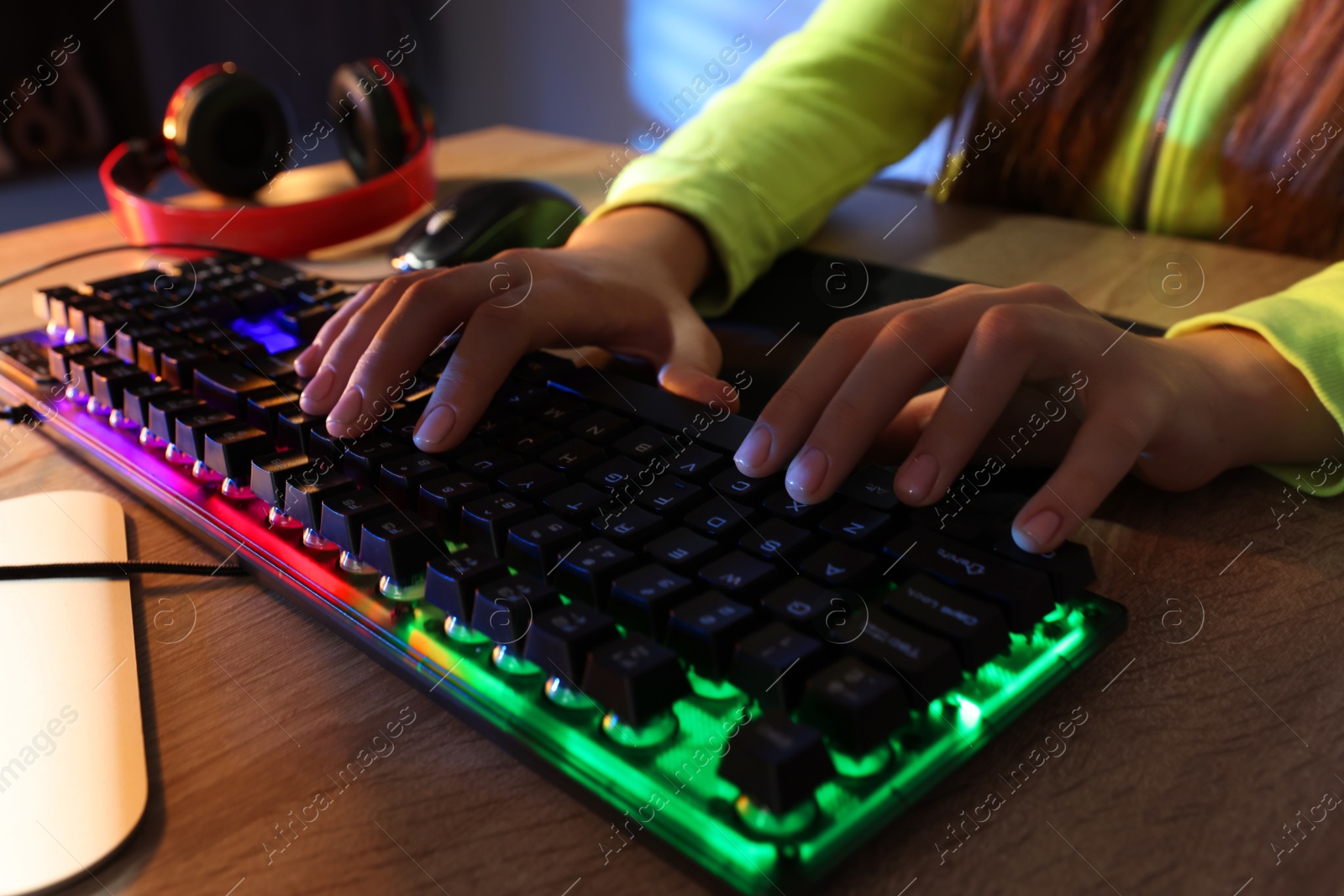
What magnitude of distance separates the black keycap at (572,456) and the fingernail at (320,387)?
13cm

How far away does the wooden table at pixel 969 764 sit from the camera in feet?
0.83

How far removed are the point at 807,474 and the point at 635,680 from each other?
0.43ft

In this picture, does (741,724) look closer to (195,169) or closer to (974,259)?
(974,259)

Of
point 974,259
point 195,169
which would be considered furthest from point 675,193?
point 195,169

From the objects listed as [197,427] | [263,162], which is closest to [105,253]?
[263,162]

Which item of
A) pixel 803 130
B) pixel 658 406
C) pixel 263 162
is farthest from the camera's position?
pixel 263 162

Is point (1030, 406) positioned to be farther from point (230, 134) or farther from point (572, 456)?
point (230, 134)

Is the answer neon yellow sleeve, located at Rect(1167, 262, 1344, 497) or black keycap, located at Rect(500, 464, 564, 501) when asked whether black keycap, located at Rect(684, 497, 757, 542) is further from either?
neon yellow sleeve, located at Rect(1167, 262, 1344, 497)

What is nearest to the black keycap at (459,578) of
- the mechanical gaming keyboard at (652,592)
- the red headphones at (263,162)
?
the mechanical gaming keyboard at (652,592)

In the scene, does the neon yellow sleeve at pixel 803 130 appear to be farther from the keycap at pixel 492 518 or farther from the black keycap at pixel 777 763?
the black keycap at pixel 777 763

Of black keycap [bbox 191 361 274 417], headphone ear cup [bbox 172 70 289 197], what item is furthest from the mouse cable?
black keycap [bbox 191 361 274 417]

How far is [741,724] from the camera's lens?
27 centimetres

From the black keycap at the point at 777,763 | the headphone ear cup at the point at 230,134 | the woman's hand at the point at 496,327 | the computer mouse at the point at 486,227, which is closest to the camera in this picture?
the black keycap at the point at 777,763

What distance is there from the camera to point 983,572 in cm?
32
